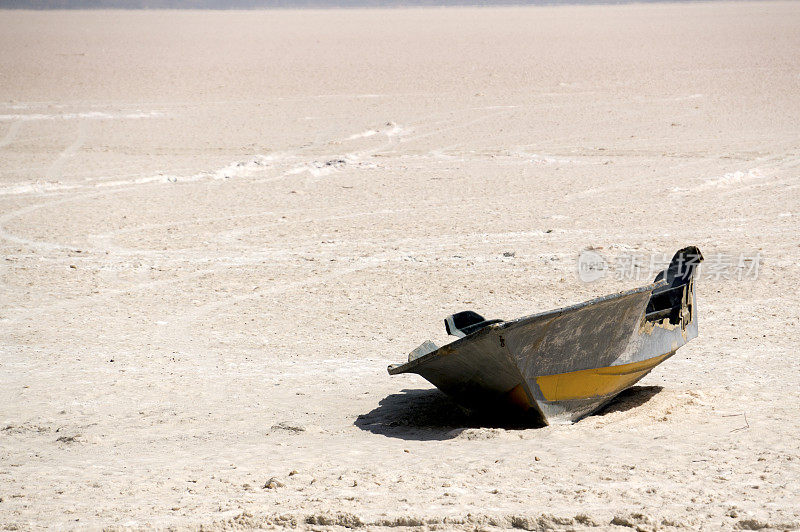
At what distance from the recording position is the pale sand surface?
14.6ft

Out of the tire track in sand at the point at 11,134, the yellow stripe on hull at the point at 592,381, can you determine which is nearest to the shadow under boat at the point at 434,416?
the yellow stripe on hull at the point at 592,381

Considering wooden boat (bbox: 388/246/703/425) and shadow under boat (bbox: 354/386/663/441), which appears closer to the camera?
wooden boat (bbox: 388/246/703/425)

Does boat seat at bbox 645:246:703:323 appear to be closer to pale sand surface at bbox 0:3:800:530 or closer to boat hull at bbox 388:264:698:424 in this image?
boat hull at bbox 388:264:698:424

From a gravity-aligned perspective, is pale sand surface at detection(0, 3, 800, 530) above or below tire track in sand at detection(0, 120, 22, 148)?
below

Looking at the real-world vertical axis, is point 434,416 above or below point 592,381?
below

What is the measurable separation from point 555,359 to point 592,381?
0.42 m

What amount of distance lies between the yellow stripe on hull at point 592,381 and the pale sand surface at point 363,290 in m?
0.19

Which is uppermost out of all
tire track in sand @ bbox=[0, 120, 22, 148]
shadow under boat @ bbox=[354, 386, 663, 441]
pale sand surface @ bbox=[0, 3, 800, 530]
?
tire track in sand @ bbox=[0, 120, 22, 148]

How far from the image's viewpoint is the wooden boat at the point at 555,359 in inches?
205

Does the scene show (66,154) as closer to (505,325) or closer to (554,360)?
(554,360)

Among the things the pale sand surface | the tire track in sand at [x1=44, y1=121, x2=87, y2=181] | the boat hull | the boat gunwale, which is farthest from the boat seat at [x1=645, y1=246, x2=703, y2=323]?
the tire track in sand at [x1=44, y1=121, x2=87, y2=181]

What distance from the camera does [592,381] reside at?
18.7 ft

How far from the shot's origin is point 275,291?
29.4 feet

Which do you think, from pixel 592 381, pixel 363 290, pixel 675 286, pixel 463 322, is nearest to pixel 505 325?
pixel 592 381
